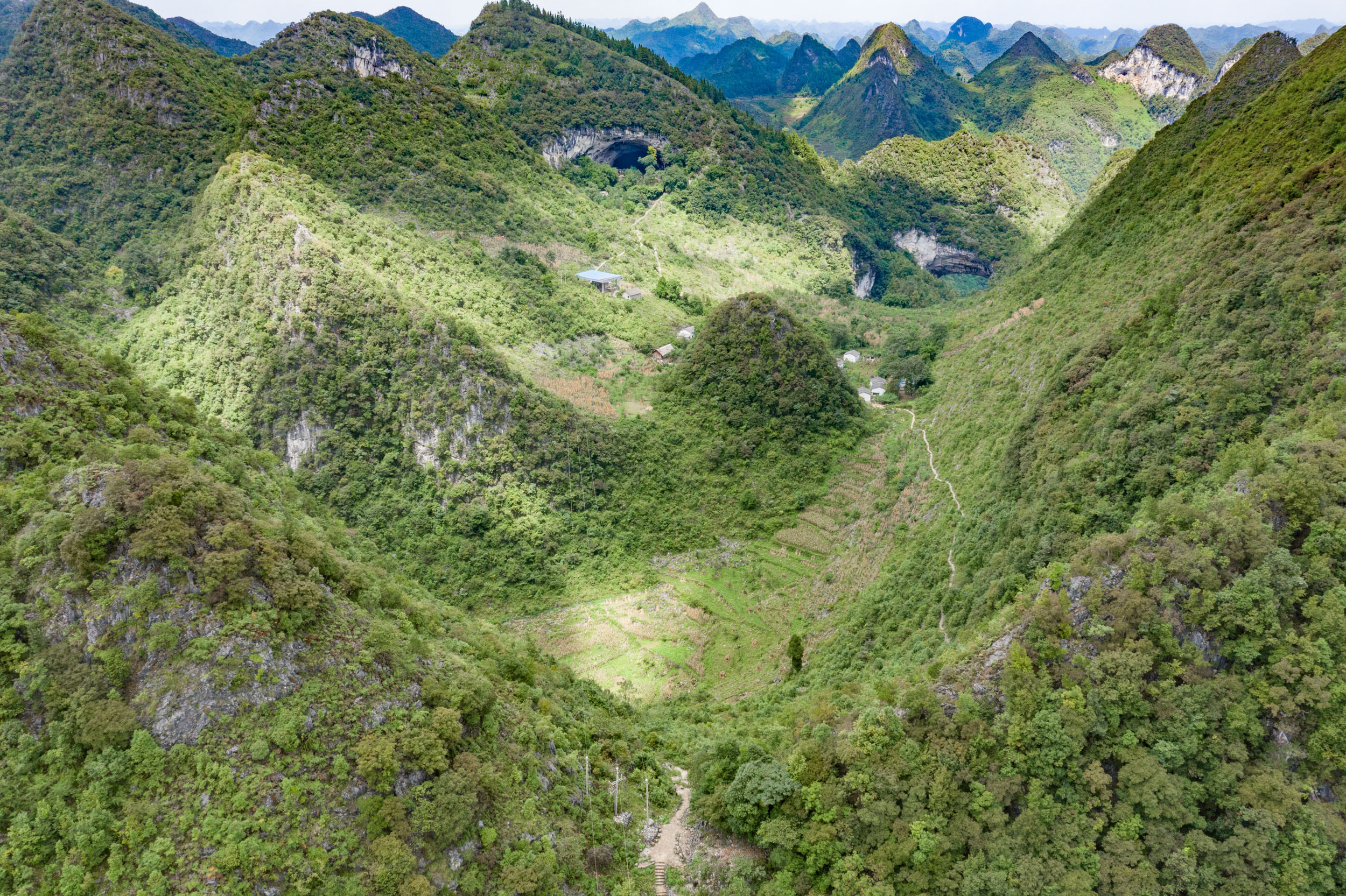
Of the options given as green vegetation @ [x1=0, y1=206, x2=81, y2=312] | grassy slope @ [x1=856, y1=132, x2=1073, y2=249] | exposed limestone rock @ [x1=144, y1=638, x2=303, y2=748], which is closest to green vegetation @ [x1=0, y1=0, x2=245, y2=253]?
green vegetation @ [x1=0, y1=206, x2=81, y2=312]

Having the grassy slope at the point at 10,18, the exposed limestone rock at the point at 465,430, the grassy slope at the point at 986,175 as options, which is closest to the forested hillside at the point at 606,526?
the exposed limestone rock at the point at 465,430

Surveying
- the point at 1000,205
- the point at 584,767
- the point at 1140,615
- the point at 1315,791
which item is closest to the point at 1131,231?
the point at 1140,615

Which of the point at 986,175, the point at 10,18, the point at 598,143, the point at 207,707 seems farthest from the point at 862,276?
the point at 10,18

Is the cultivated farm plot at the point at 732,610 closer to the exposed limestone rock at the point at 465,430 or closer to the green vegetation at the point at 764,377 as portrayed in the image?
the green vegetation at the point at 764,377

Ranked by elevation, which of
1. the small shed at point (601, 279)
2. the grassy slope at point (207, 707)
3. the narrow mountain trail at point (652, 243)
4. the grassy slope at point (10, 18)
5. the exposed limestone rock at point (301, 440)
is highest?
the narrow mountain trail at point (652, 243)

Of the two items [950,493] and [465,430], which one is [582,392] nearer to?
[465,430]

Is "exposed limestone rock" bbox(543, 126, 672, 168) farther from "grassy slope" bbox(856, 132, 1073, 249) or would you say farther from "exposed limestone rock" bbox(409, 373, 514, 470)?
"exposed limestone rock" bbox(409, 373, 514, 470)

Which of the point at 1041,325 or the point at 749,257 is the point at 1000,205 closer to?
the point at 749,257
